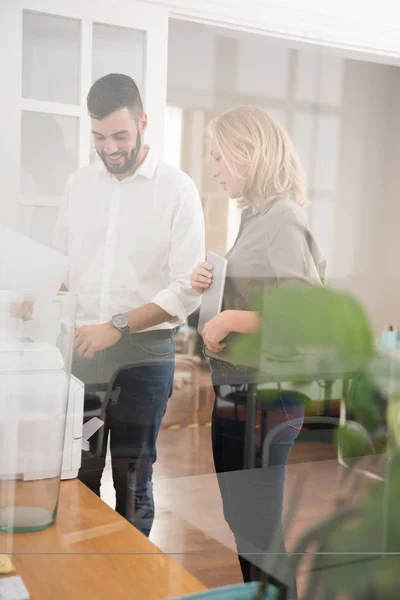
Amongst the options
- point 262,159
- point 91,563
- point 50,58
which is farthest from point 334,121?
point 91,563

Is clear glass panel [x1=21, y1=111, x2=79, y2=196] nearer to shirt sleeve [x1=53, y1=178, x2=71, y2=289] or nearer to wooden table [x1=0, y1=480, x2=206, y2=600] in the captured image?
shirt sleeve [x1=53, y1=178, x2=71, y2=289]

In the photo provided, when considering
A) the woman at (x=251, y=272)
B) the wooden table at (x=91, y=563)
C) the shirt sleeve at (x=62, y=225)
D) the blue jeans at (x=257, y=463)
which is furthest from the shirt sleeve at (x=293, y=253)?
the wooden table at (x=91, y=563)

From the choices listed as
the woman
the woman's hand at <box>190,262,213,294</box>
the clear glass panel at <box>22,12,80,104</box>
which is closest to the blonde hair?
the woman

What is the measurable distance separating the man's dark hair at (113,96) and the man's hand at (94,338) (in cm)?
27

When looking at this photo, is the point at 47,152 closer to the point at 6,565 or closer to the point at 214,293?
the point at 214,293

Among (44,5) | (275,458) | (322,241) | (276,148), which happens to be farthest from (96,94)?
(275,458)

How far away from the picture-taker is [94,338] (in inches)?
35.8

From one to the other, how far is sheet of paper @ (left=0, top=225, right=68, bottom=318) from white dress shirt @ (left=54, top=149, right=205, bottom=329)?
33 millimetres

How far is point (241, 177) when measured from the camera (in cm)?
89

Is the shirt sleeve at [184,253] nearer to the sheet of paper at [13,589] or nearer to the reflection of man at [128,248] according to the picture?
the reflection of man at [128,248]

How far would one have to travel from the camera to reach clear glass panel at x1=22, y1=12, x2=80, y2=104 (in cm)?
81

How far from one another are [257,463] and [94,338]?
1.00 feet

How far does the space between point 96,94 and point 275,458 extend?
564 mm

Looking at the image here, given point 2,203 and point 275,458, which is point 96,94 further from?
point 275,458
